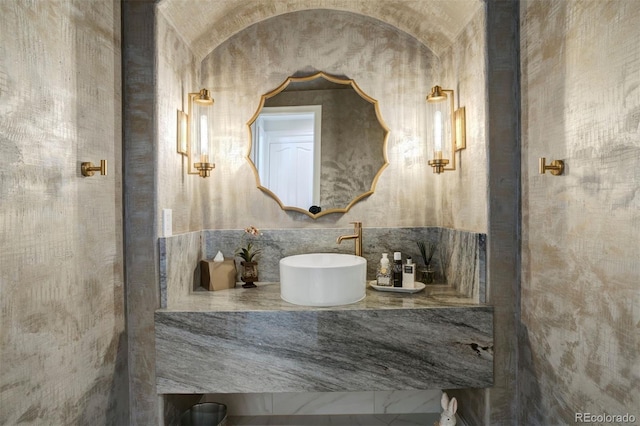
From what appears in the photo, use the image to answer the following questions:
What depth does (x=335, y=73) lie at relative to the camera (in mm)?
2162

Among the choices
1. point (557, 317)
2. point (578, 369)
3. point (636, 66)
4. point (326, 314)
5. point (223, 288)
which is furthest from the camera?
point (223, 288)

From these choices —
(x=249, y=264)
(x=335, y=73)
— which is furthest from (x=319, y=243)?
(x=335, y=73)

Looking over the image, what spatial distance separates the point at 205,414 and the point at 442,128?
180 centimetres

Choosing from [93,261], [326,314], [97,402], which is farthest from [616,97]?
[97,402]

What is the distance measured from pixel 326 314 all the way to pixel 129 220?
2.85ft

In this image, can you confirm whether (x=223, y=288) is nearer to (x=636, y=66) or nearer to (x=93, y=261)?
(x=93, y=261)

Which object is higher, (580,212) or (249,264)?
(580,212)

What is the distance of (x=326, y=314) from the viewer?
1548 mm

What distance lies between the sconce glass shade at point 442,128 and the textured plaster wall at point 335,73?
6.9 inches

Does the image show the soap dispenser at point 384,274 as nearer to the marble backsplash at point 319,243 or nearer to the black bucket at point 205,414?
the marble backsplash at point 319,243

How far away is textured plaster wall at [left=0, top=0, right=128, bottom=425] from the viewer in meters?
1.03

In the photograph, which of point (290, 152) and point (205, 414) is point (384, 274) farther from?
point (205, 414)

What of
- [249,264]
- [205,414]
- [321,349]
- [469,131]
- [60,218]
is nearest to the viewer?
[60,218]

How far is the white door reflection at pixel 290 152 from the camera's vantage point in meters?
2.14
